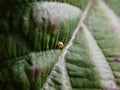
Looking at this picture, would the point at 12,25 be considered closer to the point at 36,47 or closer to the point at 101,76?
the point at 36,47

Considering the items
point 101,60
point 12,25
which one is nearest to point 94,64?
point 101,60

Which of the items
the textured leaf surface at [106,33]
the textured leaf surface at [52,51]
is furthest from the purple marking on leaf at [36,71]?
the textured leaf surface at [106,33]

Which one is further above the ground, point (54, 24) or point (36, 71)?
point (54, 24)

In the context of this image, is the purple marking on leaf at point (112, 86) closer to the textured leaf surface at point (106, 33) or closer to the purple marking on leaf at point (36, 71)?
the textured leaf surface at point (106, 33)

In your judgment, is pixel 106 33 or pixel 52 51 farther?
pixel 106 33

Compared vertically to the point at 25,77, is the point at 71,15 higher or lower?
higher

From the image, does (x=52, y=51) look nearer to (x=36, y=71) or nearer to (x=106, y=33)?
(x=36, y=71)

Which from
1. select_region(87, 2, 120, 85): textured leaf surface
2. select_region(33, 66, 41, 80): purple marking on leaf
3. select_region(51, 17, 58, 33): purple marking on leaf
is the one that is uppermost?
select_region(51, 17, 58, 33): purple marking on leaf

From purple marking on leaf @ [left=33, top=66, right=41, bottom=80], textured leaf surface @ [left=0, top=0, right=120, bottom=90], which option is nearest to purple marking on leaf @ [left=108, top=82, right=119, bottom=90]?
textured leaf surface @ [left=0, top=0, right=120, bottom=90]

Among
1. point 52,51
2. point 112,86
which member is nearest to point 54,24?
point 52,51

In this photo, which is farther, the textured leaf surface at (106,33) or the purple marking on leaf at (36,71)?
the textured leaf surface at (106,33)

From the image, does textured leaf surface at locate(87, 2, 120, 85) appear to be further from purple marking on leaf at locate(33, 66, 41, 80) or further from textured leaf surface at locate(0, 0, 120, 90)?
purple marking on leaf at locate(33, 66, 41, 80)
